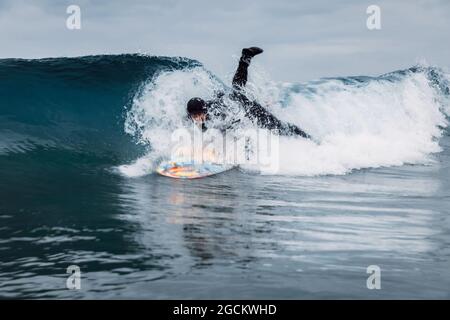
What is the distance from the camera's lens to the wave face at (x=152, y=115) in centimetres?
1008

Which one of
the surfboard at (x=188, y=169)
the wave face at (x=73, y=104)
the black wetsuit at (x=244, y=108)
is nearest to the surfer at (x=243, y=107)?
the black wetsuit at (x=244, y=108)

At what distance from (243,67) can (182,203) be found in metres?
3.69

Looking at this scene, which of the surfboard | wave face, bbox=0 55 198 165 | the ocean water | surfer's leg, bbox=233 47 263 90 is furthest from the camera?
wave face, bbox=0 55 198 165

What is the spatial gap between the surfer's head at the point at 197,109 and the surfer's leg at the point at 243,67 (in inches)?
31.0

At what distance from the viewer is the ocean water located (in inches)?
146

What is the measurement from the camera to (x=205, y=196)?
7.01 metres

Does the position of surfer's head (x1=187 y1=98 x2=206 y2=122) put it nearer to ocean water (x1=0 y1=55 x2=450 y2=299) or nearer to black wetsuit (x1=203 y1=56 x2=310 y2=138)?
black wetsuit (x1=203 y1=56 x2=310 y2=138)

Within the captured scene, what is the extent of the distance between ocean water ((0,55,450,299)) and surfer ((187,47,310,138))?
0.34 metres

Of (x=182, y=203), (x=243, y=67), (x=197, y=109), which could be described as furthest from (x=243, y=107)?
(x=182, y=203)

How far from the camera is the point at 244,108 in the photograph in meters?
9.87

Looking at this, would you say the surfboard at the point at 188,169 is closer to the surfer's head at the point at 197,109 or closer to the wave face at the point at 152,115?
the wave face at the point at 152,115

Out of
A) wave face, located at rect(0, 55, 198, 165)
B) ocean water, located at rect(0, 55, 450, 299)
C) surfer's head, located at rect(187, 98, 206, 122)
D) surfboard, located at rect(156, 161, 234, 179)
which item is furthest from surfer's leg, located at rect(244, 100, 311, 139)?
wave face, located at rect(0, 55, 198, 165)

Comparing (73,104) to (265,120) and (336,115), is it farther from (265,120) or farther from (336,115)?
(336,115)
